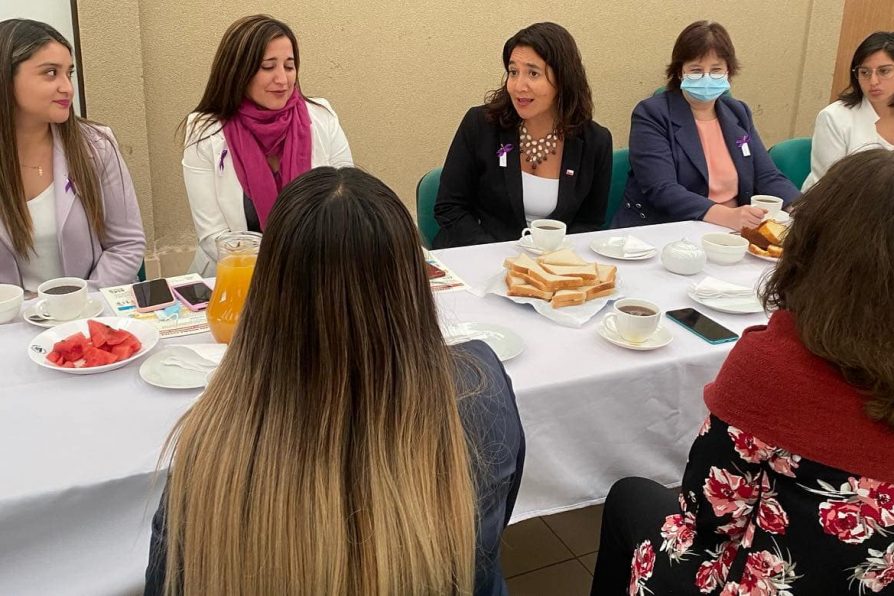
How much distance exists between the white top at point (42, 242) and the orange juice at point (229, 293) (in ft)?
2.65

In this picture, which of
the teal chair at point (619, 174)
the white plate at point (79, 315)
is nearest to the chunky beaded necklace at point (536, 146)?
the teal chair at point (619, 174)

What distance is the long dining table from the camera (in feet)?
3.48

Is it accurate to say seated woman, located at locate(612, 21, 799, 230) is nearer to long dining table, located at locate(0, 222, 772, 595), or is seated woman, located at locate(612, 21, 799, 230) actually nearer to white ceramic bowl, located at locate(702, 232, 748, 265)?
white ceramic bowl, located at locate(702, 232, 748, 265)

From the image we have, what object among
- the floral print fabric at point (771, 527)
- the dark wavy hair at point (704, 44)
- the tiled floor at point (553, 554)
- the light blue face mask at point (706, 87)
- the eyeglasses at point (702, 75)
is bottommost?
the tiled floor at point (553, 554)

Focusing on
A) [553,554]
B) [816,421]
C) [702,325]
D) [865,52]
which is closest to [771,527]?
[816,421]

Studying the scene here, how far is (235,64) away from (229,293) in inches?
41.6

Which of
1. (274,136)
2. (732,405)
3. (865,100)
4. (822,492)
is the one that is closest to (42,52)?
(274,136)

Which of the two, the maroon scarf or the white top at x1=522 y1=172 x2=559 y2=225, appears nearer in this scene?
the maroon scarf

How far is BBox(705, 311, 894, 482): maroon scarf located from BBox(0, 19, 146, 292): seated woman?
1549mm

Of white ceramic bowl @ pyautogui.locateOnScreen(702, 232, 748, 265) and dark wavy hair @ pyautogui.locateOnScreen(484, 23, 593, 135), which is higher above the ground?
dark wavy hair @ pyautogui.locateOnScreen(484, 23, 593, 135)

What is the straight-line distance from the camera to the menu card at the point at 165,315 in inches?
58.0

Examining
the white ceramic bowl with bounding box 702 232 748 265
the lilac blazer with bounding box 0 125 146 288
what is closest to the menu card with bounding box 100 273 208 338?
the lilac blazer with bounding box 0 125 146 288

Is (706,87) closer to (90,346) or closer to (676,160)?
(676,160)

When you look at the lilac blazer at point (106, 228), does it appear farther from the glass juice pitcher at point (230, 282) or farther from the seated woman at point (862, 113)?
the seated woman at point (862, 113)
